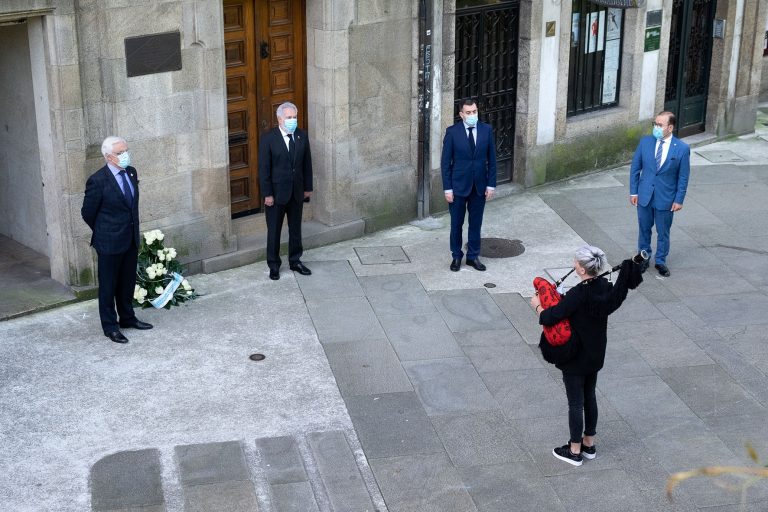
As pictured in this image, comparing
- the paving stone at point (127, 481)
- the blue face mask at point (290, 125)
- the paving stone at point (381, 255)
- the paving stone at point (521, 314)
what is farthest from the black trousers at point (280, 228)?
the paving stone at point (127, 481)

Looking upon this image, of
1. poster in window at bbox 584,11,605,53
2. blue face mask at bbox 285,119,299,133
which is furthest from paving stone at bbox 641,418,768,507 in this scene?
poster in window at bbox 584,11,605,53

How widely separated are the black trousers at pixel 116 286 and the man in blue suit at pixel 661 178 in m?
4.81

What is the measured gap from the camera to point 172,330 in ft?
32.4

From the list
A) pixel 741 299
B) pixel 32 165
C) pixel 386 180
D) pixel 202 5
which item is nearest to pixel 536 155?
pixel 386 180

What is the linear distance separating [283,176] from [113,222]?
197 cm

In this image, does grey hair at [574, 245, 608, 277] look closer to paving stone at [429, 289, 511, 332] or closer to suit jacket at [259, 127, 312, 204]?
paving stone at [429, 289, 511, 332]

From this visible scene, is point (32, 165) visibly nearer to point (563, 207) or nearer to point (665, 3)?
point (563, 207)

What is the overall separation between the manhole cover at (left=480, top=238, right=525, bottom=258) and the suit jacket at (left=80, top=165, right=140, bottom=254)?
4103 millimetres

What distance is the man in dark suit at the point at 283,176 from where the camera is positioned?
1062cm

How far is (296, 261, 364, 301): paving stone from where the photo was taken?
422 inches

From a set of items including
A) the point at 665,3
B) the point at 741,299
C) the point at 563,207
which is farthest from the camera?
the point at 665,3

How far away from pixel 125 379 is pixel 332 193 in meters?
3.82

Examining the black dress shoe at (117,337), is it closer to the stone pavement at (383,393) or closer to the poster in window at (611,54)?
the stone pavement at (383,393)

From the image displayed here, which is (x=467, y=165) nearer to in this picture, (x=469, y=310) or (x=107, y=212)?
(x=469, y=310)
